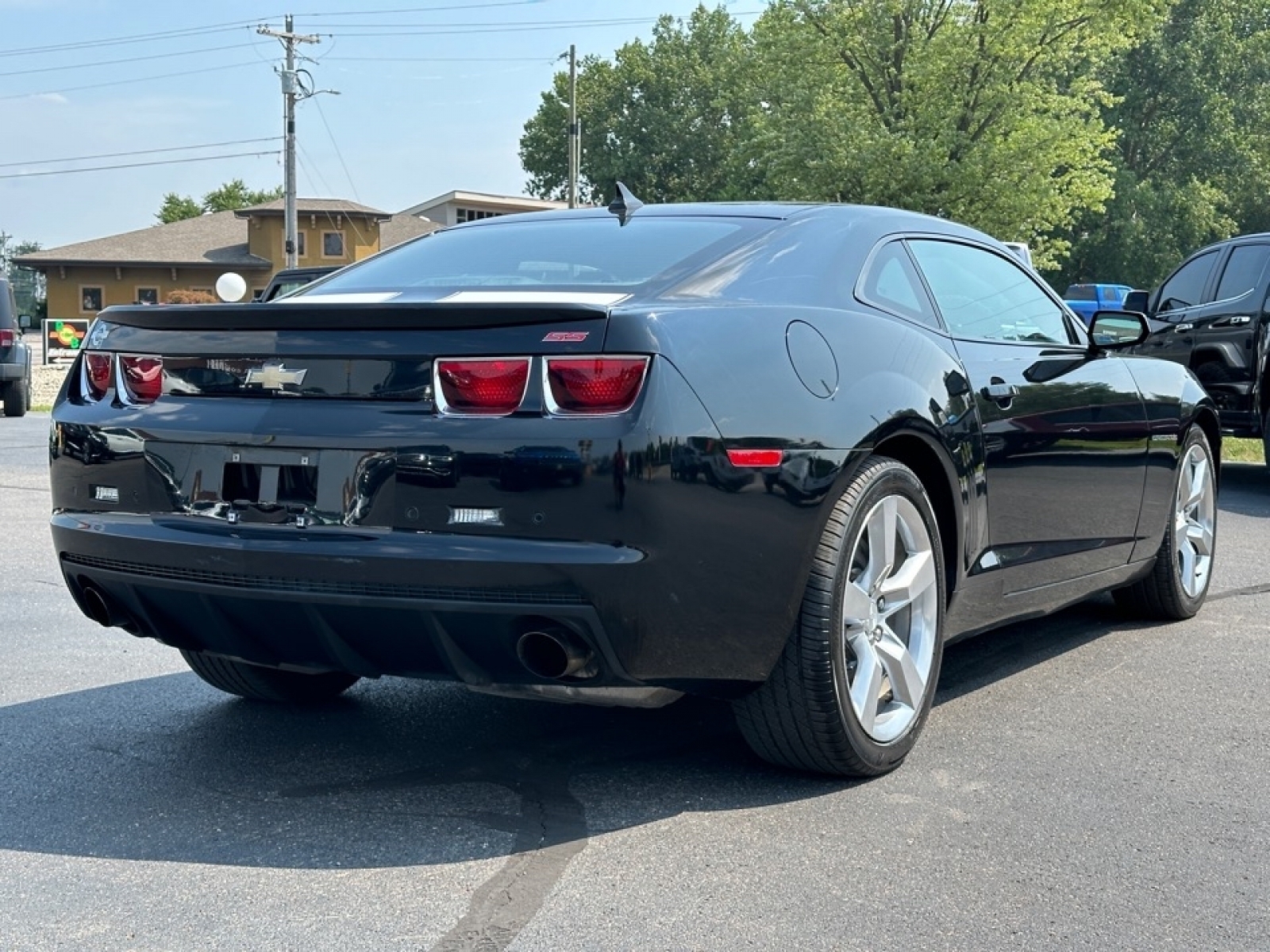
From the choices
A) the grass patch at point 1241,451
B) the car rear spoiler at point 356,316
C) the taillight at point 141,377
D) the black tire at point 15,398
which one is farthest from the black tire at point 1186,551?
the black tire at point 15,398

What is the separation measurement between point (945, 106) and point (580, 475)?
113 feet

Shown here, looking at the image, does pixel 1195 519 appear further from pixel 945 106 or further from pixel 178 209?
pixel 178 209

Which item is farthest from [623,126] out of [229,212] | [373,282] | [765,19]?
[373,282]

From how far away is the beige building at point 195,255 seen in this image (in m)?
58.5

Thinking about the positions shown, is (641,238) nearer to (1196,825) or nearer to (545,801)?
(545,801)

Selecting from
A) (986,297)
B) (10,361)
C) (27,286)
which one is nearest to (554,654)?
(986,297)

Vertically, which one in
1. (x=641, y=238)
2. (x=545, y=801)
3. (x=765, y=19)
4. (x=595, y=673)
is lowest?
(x=545, y=801)

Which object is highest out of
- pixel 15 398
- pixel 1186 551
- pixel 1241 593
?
pixel 1186 551

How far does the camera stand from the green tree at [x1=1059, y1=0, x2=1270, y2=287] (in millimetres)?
55531

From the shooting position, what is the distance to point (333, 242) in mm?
58531

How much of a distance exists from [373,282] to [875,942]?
2328 mm

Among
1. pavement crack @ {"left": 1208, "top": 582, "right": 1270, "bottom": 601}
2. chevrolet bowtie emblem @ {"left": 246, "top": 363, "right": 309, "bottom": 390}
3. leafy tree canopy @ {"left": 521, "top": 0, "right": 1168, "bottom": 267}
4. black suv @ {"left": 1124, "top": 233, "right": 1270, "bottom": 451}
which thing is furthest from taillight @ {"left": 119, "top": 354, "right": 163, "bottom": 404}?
leafy tree canopy @ {"left": 521, "top": 0, "right": 1168, "bottom": 267}

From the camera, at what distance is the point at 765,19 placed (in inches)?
1474

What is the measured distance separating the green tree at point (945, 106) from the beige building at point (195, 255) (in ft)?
83.8
